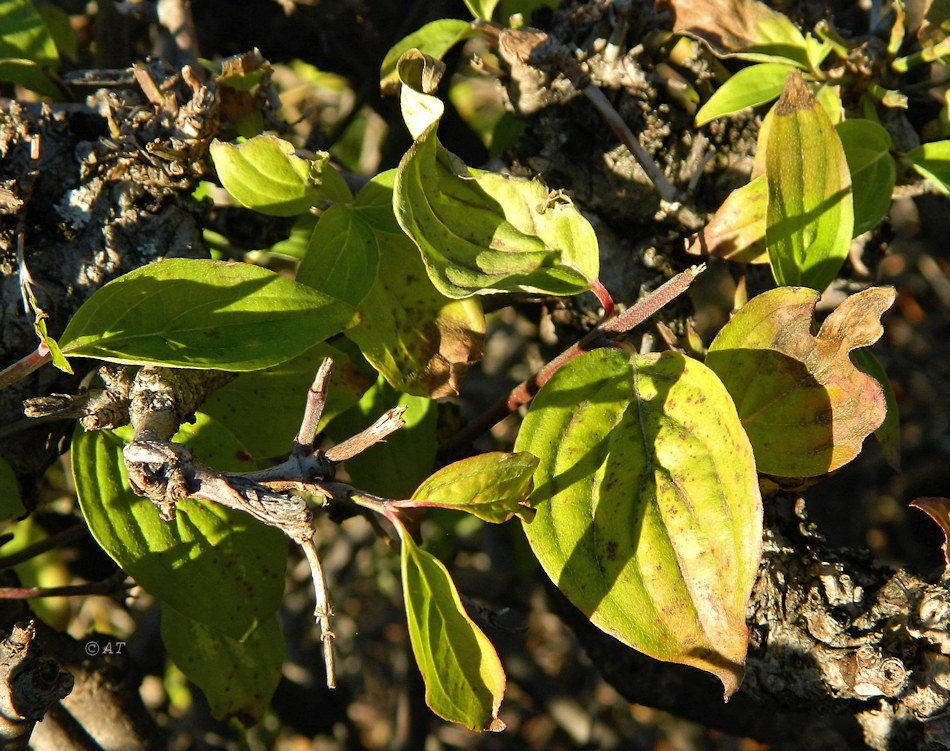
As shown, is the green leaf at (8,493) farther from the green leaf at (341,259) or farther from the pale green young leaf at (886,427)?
the pale green young leaf at (886,427)

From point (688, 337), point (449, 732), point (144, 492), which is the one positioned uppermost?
point (144, 492)

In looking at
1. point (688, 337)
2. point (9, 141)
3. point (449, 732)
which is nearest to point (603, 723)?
point (449, 732)

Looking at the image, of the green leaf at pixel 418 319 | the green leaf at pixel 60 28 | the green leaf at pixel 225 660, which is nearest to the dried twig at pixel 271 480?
the green leaf at pixel 418 319

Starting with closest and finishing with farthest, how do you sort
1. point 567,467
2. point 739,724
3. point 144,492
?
point 144,492 → point 567,467 → point 739,724

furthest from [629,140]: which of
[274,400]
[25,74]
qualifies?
[25,74]

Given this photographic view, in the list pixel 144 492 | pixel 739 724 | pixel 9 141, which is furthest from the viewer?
pixel 739 724

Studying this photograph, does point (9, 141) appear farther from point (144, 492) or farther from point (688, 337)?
point (688, 337)

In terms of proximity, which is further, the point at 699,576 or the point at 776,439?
the point at 776,439
